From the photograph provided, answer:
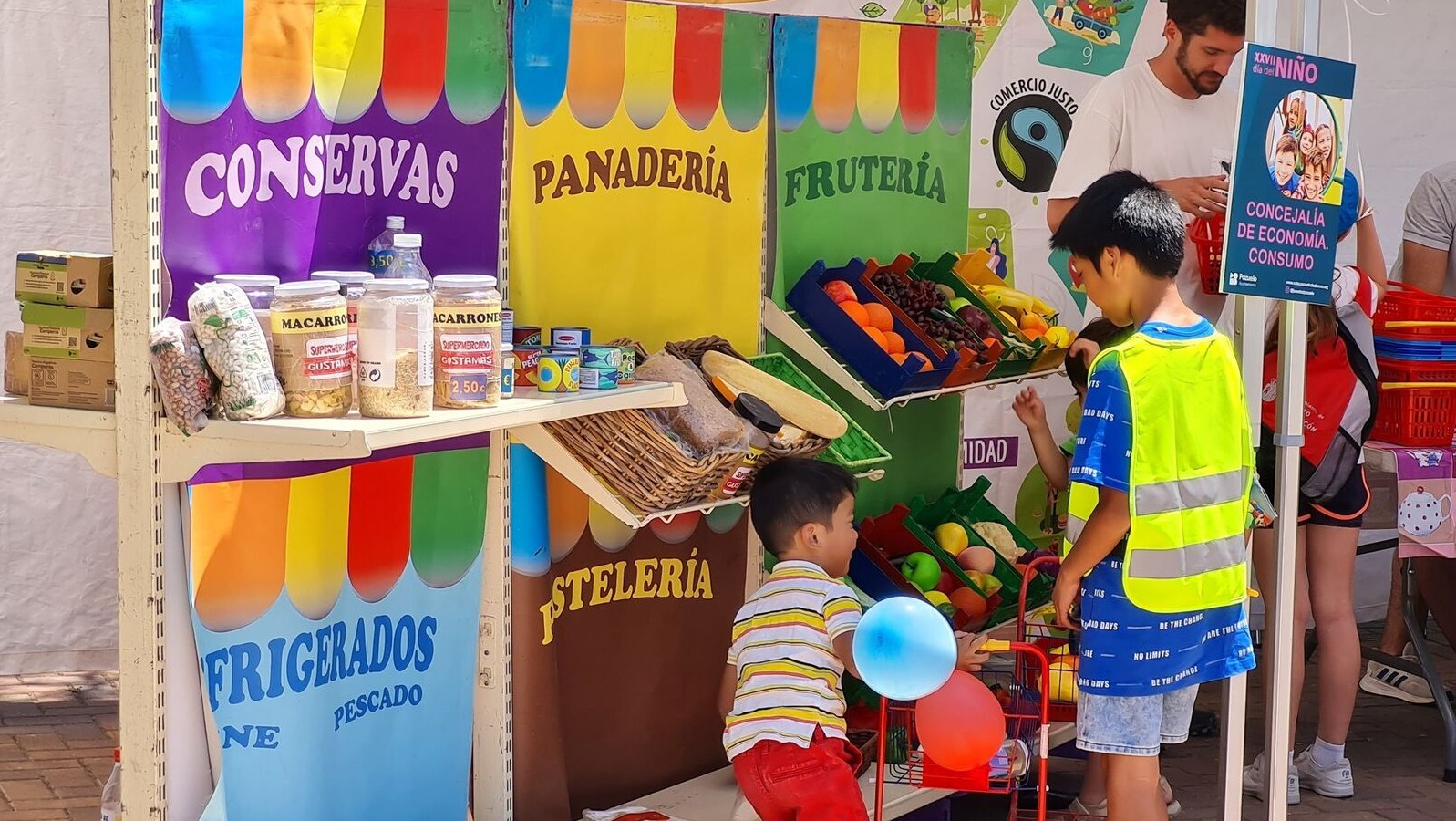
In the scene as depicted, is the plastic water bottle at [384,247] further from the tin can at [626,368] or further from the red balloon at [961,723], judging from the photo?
the red balloon at [961,723]

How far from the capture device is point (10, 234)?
542 cm

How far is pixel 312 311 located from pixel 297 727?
3.33ft

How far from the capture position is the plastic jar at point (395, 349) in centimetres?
294

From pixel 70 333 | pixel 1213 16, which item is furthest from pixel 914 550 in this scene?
pixel 70 333

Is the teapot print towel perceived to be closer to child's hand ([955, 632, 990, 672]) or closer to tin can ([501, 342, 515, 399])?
child's hand ([955, 632, 990, 672])

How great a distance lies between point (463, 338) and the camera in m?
3.12

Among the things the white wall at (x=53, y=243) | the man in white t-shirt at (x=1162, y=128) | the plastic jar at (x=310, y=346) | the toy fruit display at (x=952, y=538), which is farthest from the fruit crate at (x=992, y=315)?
the white wall at (x=53, y=243)

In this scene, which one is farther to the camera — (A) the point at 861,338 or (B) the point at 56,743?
(B) the point at 56,743

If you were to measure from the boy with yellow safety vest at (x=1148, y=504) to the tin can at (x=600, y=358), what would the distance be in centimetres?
109

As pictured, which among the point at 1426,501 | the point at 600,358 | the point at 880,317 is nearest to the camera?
the point at 600,358

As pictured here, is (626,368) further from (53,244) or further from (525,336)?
(53,244)

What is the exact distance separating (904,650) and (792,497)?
623 millimetres

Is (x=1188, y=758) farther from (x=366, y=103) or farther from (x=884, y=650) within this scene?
(x=366, y=103)

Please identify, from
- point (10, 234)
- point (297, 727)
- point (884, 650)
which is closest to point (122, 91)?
point (297, 727)
